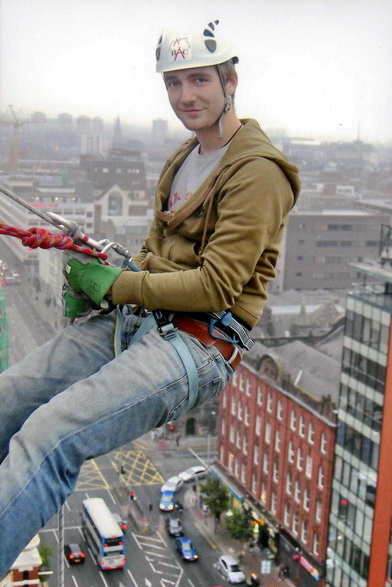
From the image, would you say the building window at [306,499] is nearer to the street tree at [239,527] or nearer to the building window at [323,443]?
the building window at [323,443]

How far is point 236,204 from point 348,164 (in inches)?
692

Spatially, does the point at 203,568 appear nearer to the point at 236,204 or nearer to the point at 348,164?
the point at 236,204

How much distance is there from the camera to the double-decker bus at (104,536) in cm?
927

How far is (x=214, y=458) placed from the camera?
1224cm

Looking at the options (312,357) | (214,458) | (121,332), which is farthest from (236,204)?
(214,458)

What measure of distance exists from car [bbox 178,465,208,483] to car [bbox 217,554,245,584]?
2178 mm

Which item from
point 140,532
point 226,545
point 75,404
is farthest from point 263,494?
point 75,404

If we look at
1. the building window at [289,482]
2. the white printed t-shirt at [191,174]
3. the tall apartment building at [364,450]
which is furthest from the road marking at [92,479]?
the white printed t-shirt at [191,174]

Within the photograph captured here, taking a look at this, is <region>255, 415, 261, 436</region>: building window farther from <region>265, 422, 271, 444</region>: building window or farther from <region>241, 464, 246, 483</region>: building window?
<region>241, 464, 246, 483</region>: building window

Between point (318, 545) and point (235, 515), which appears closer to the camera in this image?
point (318, 545)

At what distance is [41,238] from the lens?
1.29m

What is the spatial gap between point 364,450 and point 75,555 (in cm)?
319

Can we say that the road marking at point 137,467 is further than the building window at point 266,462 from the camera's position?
Yes

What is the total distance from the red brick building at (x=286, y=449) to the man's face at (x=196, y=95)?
25.7 ft
